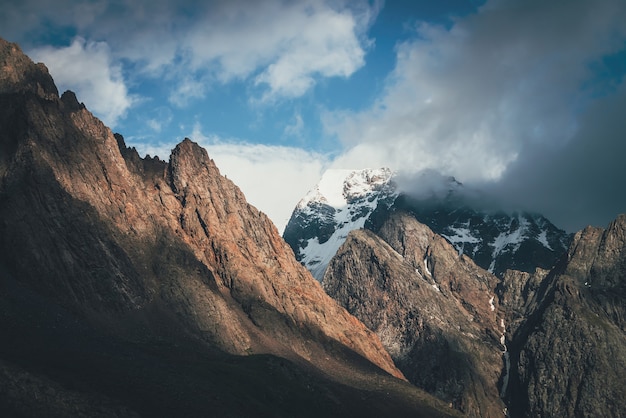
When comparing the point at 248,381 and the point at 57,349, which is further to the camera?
the point at 248,381

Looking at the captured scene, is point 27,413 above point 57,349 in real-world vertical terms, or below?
below

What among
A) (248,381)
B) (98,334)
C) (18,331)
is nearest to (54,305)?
(98,334)

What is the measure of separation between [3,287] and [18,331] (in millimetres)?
27055

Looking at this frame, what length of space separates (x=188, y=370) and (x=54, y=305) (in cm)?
4378

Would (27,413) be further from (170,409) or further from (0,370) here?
(170,409)

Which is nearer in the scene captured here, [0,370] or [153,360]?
[0,370]


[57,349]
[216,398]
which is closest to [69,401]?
[57,349]

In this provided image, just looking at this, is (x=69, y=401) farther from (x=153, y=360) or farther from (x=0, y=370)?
(x=153, y=360)

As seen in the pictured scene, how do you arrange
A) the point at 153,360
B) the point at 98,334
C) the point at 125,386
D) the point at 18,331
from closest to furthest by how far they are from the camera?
the point at 125,386 < the point at 18,331 < the point at 153,360 < the point at 98,334

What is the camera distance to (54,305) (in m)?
197

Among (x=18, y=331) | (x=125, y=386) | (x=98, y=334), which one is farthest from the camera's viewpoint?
(x=98, y=334)

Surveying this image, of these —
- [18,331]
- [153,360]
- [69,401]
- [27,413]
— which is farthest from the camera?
[153,360]

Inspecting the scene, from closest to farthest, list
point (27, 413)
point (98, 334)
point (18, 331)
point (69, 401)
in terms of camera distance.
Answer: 1. point (27, 413)
2. point (69, 401)
3. point (18, 331)
4. point (98, 334)

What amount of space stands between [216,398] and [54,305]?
2323 inches
